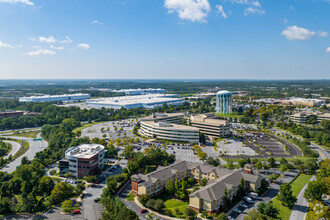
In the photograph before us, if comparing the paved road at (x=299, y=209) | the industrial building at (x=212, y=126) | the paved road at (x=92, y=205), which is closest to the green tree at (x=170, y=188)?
the paved road at (x=92, y=205)

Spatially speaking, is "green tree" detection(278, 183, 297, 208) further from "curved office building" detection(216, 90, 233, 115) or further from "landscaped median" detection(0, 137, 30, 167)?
"curved office building" detection(216, 90, 233, 115)

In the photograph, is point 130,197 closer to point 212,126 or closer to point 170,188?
point 170,188

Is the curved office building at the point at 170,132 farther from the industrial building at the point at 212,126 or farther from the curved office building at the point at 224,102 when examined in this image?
the curved office building at the point at 224,102

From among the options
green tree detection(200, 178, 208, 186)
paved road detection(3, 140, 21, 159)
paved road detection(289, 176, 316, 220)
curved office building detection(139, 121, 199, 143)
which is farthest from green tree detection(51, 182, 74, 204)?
curved office building detection(139, 121, 199, 143)

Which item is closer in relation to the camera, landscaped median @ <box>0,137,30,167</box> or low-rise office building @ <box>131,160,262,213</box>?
low-rise office building @ <box>131,160,262,213</box>

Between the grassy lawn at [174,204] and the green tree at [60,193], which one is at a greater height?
the green tree at [60,193]
